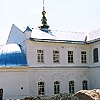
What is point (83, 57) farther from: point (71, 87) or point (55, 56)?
point (71, 87)

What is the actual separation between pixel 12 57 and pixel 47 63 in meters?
3.82

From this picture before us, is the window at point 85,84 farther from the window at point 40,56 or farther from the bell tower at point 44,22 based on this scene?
the bell tower at point 44,22

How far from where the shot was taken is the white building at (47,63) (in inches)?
954

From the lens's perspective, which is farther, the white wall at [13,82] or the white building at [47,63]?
the white building at [47,63]

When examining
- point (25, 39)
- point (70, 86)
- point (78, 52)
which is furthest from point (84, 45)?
point (25, 39)

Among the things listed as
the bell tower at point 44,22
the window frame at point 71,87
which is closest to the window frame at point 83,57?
the window frame at point 71,87

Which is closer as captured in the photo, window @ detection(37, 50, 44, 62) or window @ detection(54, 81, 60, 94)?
window @ detection(37, 50, 44, 62)

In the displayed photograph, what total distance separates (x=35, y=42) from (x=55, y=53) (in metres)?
2.68

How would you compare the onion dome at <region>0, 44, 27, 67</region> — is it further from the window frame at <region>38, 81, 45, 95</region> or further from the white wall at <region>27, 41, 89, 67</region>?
the window frame at <region>38, 81, 45, 95</region>

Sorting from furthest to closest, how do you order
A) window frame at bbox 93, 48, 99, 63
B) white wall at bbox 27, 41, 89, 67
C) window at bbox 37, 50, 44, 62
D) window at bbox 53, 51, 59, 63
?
1. window frame at bbox 93, 48, 99, 63
2. window at bbox 53, 51, 59, 63
3. window at bbox 37, 50, 44, 62
4. white wall at bbox 27, 41, 89, 67

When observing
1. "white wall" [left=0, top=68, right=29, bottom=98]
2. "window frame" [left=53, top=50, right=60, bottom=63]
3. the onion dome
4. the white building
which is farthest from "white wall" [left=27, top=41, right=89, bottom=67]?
"white wall" [left=0, top=68, right=29, bottom=98]

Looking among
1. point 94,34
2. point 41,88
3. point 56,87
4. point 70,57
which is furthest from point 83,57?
point 41,88

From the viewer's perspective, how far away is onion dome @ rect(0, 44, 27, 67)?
24.4 metres

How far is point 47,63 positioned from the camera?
2594 centimetres
